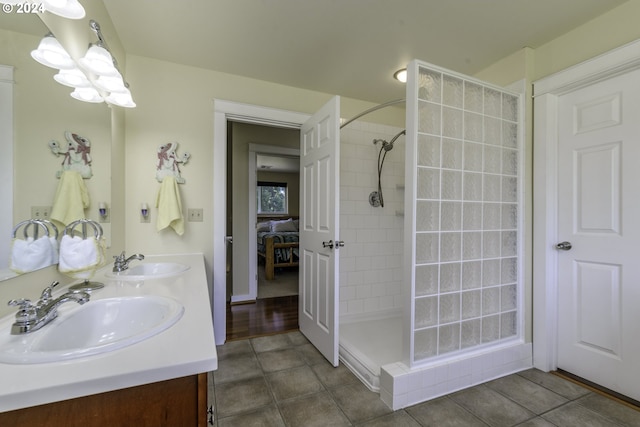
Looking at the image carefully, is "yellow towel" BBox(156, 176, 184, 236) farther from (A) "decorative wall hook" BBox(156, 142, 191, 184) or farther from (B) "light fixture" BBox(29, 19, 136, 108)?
(B) "light fixture" BBox(29, 19, 136, 108)

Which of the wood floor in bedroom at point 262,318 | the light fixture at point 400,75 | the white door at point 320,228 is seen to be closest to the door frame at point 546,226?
the light fixture at point 400,75

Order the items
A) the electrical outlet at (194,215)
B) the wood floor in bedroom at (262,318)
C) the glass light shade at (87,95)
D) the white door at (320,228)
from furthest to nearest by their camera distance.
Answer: the wood floor in bedroom at (262,318) < the electrical outlet at (194,215) < the white door at (320,228) < the glass light shade at (87,95)

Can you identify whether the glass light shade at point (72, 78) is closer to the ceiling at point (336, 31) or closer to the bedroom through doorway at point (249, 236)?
the ceiling at point (336, 31)

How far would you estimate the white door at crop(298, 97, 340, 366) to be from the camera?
208 cm

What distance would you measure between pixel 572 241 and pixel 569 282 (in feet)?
0.95

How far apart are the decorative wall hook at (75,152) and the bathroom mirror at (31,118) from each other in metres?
0.02

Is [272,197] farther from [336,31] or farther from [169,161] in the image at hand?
[336,31]

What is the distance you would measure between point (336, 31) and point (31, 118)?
1733 mm

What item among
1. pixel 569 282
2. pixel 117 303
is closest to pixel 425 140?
pixel 569 282

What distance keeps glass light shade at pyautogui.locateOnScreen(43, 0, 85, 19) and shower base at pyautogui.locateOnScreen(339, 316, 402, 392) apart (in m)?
2.42

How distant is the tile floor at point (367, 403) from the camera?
1529 mm

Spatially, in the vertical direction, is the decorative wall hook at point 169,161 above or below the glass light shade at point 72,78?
below

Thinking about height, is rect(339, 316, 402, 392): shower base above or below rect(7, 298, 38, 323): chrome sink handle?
below

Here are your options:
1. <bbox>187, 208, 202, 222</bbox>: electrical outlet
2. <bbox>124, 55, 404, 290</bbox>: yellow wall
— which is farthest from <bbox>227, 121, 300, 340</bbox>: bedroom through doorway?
<bbox>187, 208, 202, 222</bbox>: electrical outlet
